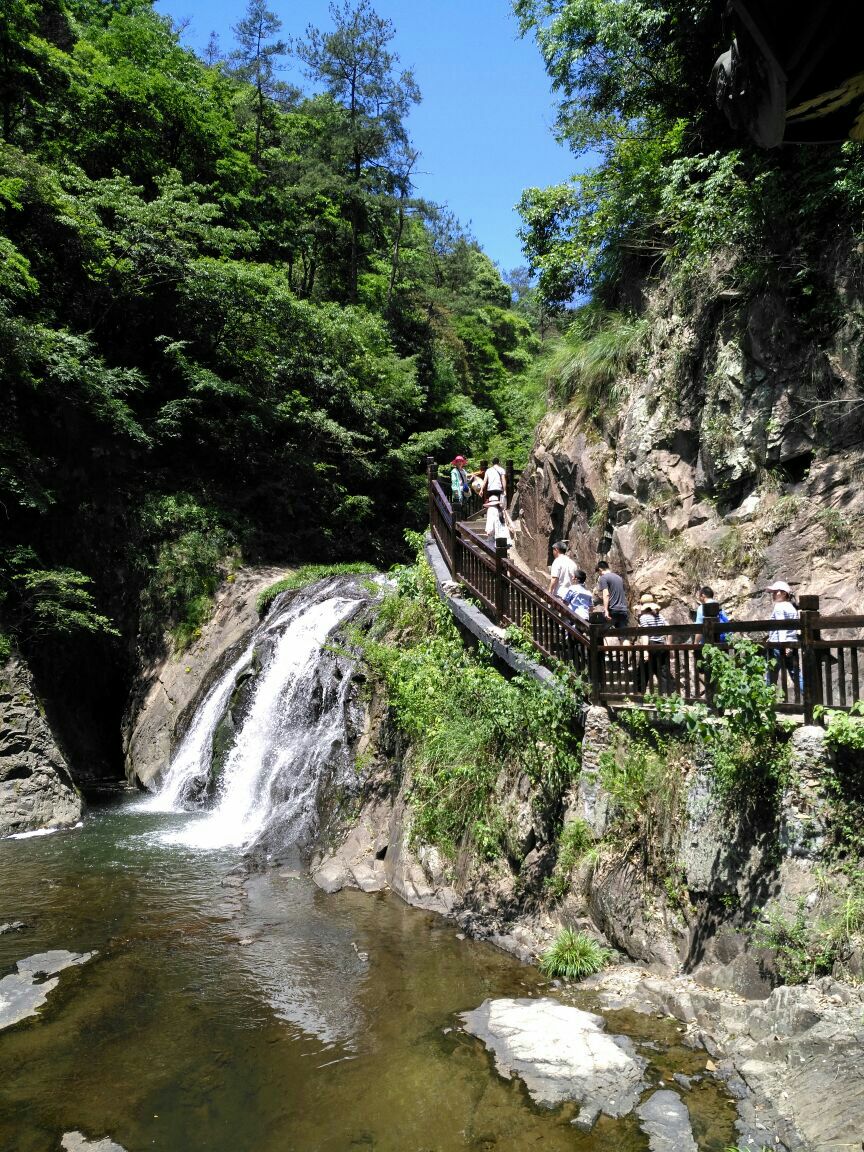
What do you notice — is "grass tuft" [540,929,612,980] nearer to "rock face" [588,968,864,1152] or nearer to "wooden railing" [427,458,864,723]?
"rock face" [588,968,864,1152]

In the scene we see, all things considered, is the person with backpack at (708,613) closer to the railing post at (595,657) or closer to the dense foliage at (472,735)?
the railing post at (595,657)

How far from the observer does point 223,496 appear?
23.1m

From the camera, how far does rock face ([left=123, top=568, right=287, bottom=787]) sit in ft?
55.8

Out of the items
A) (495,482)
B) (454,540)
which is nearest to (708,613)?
(454,540)

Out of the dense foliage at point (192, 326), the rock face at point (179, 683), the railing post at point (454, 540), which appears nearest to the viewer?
the railing post at point (454, 540)

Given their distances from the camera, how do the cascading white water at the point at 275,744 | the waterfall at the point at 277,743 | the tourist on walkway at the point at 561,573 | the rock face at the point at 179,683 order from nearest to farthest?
the tourist on walkway at the point at 561,573 < the waterfall at the point at 277,743 < the cascading white water at the point at 275,744 < the rock face at the point at 179,683

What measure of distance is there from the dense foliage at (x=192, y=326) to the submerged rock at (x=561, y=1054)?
501 inches

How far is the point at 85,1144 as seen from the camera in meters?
5.27

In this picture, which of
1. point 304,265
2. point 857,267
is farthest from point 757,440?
point 304,265

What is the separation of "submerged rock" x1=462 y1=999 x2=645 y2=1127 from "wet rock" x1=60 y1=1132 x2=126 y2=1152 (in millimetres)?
2718

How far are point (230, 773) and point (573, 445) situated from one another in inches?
341

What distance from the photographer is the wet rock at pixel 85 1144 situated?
17.1 ft

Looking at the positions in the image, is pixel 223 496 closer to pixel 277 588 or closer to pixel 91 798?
pixel 277 588

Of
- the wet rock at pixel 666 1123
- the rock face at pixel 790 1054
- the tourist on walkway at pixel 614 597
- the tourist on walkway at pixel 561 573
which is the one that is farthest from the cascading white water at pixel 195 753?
the wet rock at pixel 666 1123
